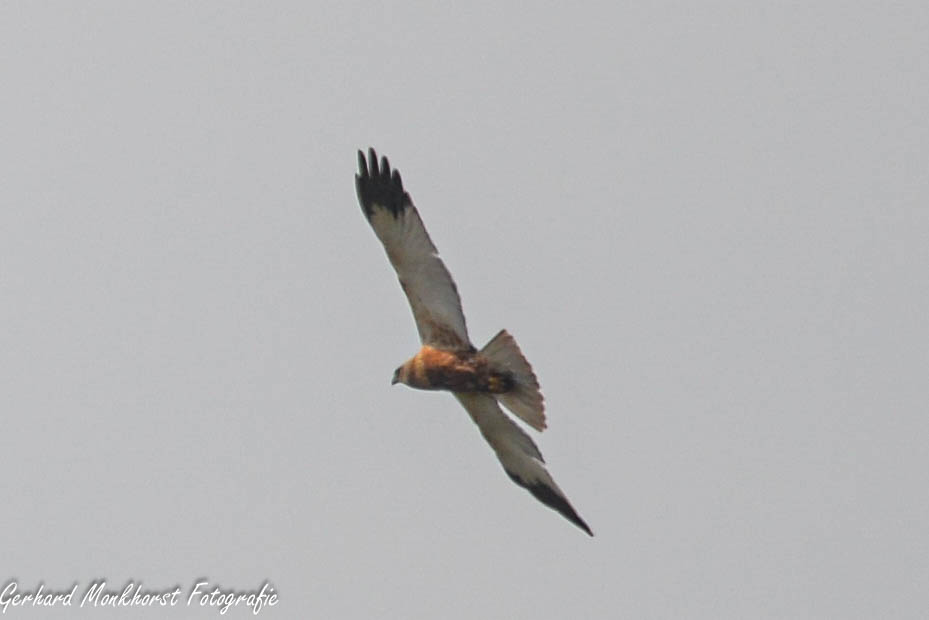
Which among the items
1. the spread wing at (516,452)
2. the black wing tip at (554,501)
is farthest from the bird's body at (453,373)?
the black wing tip at (554,501)

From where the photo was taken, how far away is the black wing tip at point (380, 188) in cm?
1512

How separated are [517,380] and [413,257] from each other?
1.37m

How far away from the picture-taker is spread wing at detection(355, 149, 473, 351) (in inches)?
592

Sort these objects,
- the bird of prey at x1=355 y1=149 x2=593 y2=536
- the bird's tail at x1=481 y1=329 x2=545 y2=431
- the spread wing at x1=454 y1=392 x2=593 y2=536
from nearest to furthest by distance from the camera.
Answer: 1. the bird's tail at x1=481 y1=329 x2=545 y2=431
2. the bird of prey at x1=355 y1=149 x2=593 y2=536
3. the spread wing at x1=454 y1=392 x2=593 y2=536

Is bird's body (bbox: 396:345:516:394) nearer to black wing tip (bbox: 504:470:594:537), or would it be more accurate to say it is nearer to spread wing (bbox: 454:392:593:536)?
spread wing (bbox: 454:392:593:536)

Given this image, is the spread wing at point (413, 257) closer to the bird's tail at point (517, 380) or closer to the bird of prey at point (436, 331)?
the bird of prey at point (436, 331)

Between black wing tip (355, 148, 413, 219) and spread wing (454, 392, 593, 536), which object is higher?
black wing tip (355, 148, 413, 219)

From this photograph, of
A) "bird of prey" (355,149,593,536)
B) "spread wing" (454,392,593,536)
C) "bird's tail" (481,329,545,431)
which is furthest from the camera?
"spread wing" (454,392,593,536)

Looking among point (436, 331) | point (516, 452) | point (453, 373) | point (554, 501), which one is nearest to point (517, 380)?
point (453, 373)

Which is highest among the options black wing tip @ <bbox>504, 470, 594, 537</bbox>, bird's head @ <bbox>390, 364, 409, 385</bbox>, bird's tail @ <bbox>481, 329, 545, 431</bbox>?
bird's tail @ <bbox>481, 329, 545, 431</bbox>

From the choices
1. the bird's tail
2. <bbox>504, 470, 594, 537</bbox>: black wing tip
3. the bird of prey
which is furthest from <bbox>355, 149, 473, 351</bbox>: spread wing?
<bbox>504, 470, 594, 537</bbox>: black wing tip

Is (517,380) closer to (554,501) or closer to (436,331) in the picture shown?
(436,331)

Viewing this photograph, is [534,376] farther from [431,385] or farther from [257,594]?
[257,594]

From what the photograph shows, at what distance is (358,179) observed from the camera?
1534 cm
